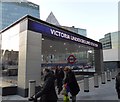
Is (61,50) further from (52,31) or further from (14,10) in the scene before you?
(14,10)

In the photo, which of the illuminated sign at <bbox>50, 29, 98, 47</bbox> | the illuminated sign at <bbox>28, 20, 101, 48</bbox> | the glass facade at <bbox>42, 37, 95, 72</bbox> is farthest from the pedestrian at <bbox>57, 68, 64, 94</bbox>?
the illuminated sign at <bbox>50, 29, 98, 47</bbox>

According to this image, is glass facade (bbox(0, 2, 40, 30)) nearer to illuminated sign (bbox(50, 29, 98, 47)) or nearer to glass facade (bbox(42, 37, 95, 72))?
glass facade (bbox(42, 37, 95, 72))

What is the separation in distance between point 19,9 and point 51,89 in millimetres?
113619

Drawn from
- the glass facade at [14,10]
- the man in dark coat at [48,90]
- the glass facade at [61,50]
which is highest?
the glass facade at [14,10]

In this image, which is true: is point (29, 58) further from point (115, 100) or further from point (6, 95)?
point (115, 100)

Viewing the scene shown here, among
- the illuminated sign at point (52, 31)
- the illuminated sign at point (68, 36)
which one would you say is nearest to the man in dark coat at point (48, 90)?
the illuminated sign at point (52, 31)

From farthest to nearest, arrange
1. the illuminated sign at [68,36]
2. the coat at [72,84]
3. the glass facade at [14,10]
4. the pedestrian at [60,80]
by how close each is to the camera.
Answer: the glass facade at [14,10], the illuminated sign at [68,36], the pedestrian at [60,80], the coat at [72,84]

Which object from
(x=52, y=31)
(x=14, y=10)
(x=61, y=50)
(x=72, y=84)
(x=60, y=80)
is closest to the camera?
(x=72, y=84)

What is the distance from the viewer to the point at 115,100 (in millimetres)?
8188

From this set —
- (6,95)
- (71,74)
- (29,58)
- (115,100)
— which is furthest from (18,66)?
(115,100)

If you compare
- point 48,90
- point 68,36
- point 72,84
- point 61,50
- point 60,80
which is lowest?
point 60,80

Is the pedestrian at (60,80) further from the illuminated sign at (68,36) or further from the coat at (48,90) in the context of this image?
the coat at (48,90)

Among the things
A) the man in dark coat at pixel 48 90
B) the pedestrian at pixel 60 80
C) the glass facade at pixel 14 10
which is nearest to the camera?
the man in dark coat at pixel 48 90

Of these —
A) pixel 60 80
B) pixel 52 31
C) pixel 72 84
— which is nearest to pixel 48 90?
pixel 72 84
